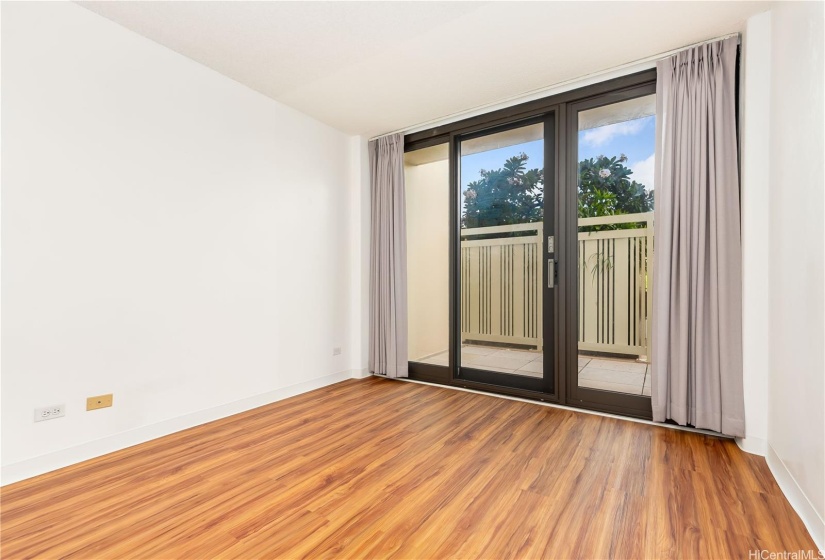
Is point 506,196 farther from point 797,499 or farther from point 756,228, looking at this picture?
point 797,499

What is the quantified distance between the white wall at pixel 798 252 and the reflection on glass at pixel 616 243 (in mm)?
735

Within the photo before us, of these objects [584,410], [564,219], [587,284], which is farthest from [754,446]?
[564,219]

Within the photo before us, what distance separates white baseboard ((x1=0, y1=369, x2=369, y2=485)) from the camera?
6.39 feet

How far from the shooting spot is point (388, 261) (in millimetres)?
3934

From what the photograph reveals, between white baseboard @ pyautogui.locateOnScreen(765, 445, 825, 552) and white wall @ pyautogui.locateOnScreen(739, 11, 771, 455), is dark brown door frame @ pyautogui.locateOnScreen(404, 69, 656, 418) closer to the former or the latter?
white wall @ pyautogui.locateOnScreen(739, 11, 771, 455)

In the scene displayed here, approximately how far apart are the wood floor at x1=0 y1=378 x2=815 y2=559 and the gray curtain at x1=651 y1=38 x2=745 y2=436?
28 centimetres

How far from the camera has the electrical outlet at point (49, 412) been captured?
1997mm

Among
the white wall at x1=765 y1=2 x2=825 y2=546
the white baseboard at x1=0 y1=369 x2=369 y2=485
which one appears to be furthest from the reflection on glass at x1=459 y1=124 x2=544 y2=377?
the white baseboard at x1=0 y1=369 x2=369 y2=485

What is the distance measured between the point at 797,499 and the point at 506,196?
2.59 metres

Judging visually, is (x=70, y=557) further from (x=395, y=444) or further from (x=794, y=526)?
(x=794, y=526)

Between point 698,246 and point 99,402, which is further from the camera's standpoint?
point 698,246

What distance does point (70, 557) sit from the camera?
54.6 inches

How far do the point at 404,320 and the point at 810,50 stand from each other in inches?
125

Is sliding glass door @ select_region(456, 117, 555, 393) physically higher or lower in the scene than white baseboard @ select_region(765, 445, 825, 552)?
higher
